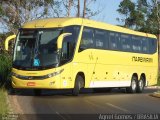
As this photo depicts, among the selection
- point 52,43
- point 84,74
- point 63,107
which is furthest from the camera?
point 84,74

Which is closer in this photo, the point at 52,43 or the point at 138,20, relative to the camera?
the point at 52,43

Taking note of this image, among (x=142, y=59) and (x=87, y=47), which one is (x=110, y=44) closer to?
(x=87, y=47)

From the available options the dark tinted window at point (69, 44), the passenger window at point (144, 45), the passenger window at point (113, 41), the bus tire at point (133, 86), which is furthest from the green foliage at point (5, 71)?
the passenger window at point (144, 45)

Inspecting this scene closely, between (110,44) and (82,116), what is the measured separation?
12.3 meters

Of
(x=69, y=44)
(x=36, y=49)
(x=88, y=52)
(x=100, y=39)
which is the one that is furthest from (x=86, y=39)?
(x=36, y=49)

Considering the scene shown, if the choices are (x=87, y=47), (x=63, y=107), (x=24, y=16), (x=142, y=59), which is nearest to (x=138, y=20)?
(x=24, y=16)

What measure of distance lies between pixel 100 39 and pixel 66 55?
3499 mm

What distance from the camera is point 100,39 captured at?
2689cm

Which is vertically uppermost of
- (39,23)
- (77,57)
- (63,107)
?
(39,23)

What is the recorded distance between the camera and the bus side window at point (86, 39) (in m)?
25.0

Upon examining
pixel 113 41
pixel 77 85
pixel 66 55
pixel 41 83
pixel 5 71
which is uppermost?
pixel 113 41

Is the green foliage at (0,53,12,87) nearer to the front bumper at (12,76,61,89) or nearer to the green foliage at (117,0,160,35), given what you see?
the front bumper at (12,76,61,89)

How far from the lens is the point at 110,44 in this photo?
28000 millimetres

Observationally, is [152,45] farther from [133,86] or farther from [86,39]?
[86,39]
